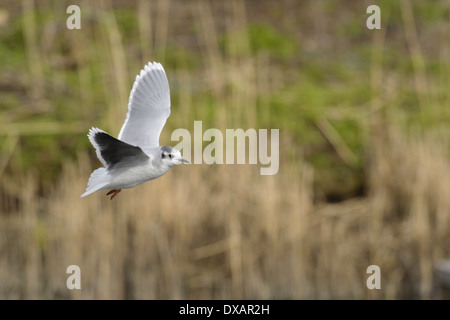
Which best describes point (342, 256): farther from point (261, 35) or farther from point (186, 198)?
point (261, 35)

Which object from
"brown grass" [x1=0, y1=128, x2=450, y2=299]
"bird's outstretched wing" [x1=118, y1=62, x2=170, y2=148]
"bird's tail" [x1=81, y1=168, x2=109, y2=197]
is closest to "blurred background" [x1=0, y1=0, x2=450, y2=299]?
"brown grass" [x1=0, y1=128, x2=450, y2=299]

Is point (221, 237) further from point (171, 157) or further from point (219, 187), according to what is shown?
point (171, 157)

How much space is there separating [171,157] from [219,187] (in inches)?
75.0

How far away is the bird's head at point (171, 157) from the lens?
27.9 inches

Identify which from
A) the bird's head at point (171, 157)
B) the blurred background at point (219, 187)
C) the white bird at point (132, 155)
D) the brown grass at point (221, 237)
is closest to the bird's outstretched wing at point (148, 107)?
the white bird at point (132, 155)

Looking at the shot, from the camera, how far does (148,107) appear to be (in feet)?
3.09

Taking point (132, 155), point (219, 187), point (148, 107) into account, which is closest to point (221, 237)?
point (219, 187)

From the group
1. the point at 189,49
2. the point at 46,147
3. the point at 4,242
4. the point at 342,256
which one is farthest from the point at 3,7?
the point at 342,256

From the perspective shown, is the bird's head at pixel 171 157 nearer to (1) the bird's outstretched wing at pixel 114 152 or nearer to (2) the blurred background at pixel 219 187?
(1) the bird's outstretched wing at pixel 114 152

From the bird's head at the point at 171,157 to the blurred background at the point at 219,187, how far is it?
132 cm

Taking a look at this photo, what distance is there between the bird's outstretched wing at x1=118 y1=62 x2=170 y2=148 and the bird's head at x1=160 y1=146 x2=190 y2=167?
0.39 ft

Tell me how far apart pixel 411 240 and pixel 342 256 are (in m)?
0.35

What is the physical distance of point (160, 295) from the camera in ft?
8.77

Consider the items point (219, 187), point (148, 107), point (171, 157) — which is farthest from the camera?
point (219, 187)
